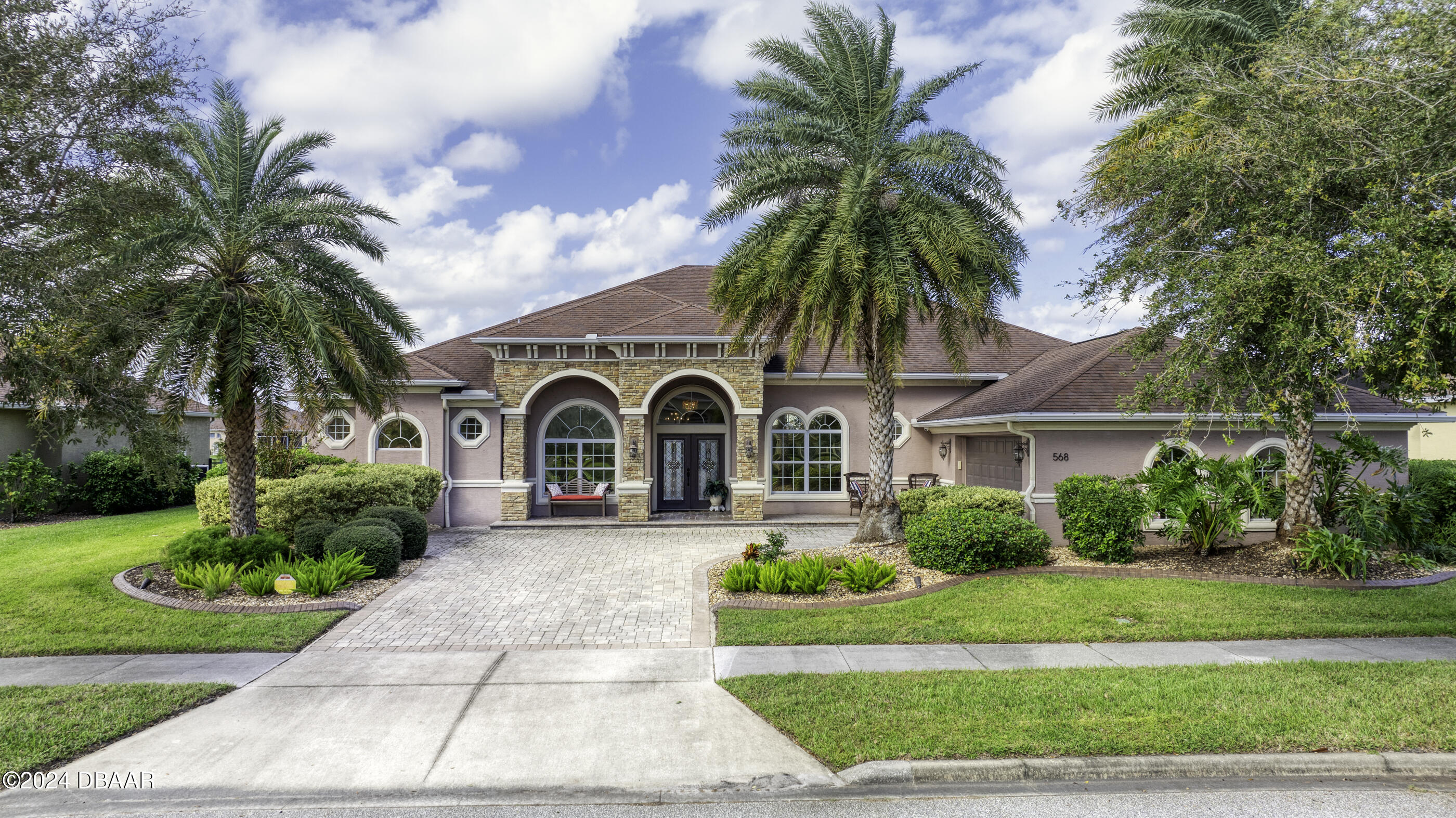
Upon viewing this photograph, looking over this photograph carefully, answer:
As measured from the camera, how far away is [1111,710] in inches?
223

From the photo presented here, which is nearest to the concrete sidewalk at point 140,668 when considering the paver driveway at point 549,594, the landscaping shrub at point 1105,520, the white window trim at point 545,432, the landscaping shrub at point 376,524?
the paver driveway at point 549,594

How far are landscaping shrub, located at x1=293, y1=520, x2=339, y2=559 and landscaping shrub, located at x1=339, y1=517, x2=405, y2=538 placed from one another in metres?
0.24

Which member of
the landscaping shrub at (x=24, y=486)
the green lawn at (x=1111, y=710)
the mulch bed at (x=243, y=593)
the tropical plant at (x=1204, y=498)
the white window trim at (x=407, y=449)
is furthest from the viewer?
the white window trim at (x=407, y=449)

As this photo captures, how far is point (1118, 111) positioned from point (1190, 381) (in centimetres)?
593

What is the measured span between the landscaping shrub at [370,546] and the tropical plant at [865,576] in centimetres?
682

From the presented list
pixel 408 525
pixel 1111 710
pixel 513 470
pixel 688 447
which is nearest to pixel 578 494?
pixel 513 470

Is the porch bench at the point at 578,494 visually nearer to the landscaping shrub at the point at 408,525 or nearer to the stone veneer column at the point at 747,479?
the stone veneer column at the point at 747,479

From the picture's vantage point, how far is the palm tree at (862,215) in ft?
36.4

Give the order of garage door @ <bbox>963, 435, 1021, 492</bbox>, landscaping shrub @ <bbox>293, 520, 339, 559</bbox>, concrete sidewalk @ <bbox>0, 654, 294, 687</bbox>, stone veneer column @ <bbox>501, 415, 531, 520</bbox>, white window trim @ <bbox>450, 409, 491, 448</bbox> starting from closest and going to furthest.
Result: concrete sidewalk @ <bbox>0, 654, 294, 687</bbox> < landscaping shrub @ <bbox>293, 520, 339, 559</bbox> < garage door @ <bbox>963, 435, 1021, 492</bbox> < stone veneer column @ <bbox>501, 415, 531, 520</bbox> < white window trim @ <bbox>450, 409, 491, 448</bbox>

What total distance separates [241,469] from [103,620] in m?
3.13

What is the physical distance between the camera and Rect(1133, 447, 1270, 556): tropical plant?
10930mm

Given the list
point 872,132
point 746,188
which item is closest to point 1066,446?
point 872,132

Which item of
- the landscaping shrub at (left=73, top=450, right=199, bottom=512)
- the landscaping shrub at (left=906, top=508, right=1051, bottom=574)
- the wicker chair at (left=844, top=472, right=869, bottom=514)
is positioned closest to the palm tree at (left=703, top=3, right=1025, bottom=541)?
the landscaping shrub at (left=906, top=508, right=1051, bottom=574)

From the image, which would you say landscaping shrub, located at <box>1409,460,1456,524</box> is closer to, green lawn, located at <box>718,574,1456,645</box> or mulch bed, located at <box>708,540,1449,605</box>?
mulch bed, located at <box>708,540,1449,605</box>
